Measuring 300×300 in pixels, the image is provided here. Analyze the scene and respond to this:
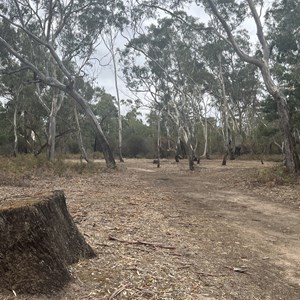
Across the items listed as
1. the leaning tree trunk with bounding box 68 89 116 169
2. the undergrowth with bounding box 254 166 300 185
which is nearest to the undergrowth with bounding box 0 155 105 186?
the leaning tree trunk with bounding box 68 89 116 169

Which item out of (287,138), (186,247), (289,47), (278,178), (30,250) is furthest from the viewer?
(289,47)

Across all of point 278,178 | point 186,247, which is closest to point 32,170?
point 278,178

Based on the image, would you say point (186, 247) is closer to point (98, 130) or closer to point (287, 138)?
point (287, 138)

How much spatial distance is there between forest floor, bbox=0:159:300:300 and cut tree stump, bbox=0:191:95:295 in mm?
122

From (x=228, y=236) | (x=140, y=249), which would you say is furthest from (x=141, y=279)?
(x=228, y=236)

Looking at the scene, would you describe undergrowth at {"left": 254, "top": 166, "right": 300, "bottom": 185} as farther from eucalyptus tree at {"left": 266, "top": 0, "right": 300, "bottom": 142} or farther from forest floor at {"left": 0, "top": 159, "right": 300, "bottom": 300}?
eucalyptus tree at {"left": 266, "top": 0, "right": 300, "bottom": 142}

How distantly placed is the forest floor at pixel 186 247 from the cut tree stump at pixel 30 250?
0.40ft

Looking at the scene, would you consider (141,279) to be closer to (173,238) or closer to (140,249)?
(140,249)

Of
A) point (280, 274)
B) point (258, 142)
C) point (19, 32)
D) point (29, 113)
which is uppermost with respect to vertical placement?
point (19, 32)

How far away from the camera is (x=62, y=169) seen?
16922 mm

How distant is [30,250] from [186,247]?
2.64 meters

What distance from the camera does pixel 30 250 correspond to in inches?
142

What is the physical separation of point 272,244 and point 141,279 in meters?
2.83

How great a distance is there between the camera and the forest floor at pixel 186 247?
4004mm
